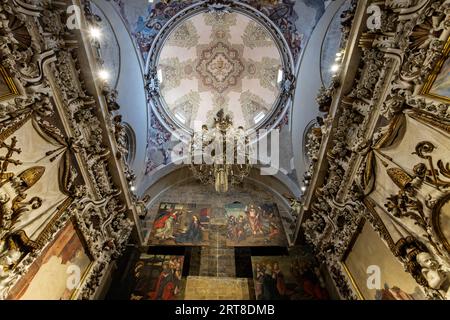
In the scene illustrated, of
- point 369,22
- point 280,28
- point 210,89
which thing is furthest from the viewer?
point 210,89

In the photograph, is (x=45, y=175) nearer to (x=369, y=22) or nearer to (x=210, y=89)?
(x=369, y=22)

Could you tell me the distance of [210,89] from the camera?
48.0 ft

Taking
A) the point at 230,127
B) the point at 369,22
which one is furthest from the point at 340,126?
the point at 230,127

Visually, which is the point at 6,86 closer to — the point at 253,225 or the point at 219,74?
the point at 253,225

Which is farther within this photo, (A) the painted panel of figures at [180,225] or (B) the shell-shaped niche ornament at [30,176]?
(A) the painted panel of figures at [180,225]

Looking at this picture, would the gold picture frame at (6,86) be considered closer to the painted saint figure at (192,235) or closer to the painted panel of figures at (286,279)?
the painted saint figure at (192,235)

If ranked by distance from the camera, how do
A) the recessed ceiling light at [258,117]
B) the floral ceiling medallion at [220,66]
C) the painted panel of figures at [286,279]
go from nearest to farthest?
the painted panel of figures at [286,279], the recessed ceiling light at [258,117], the floral ceiling medallion at [220,66]

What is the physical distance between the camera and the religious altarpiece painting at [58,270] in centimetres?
429

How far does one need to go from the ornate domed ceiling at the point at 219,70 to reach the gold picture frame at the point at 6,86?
8.49m

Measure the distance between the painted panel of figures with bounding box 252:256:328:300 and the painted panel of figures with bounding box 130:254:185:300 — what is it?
2.26 meters

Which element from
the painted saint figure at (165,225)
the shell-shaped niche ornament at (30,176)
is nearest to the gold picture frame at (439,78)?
the shell-shaped niche ornament at (30,176)

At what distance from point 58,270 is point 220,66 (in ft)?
42.4

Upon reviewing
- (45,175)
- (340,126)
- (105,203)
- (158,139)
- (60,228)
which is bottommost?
(60,228)

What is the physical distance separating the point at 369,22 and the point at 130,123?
7.47 meters
